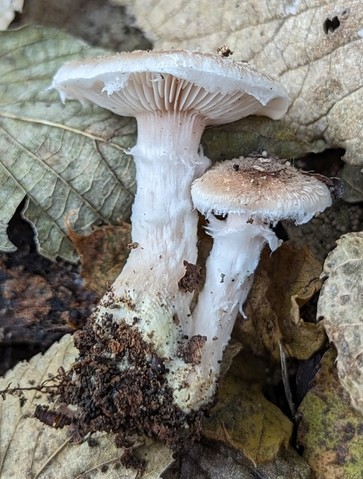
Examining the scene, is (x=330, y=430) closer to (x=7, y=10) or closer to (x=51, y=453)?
(x=51, y=453)

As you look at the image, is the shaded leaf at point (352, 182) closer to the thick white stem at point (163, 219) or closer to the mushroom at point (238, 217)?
the mushroom at point (238, 217)

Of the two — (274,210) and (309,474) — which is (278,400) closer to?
(309,474)

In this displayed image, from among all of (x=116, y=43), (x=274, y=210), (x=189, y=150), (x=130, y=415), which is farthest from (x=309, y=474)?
(x=116, y=43)

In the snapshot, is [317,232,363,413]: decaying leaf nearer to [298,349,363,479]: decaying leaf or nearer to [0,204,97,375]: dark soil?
[298,349,363,479]: decaying leaf

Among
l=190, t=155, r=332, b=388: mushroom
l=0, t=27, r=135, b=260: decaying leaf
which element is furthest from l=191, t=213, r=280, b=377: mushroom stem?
l=0, t=27, r=135, b=260: decaying leaf

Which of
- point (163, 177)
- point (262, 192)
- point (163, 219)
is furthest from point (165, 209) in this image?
point (262, 192)

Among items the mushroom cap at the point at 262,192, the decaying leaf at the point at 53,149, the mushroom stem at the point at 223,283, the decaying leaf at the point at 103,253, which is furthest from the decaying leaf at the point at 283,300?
the decaying leaf at the point at 53,149
